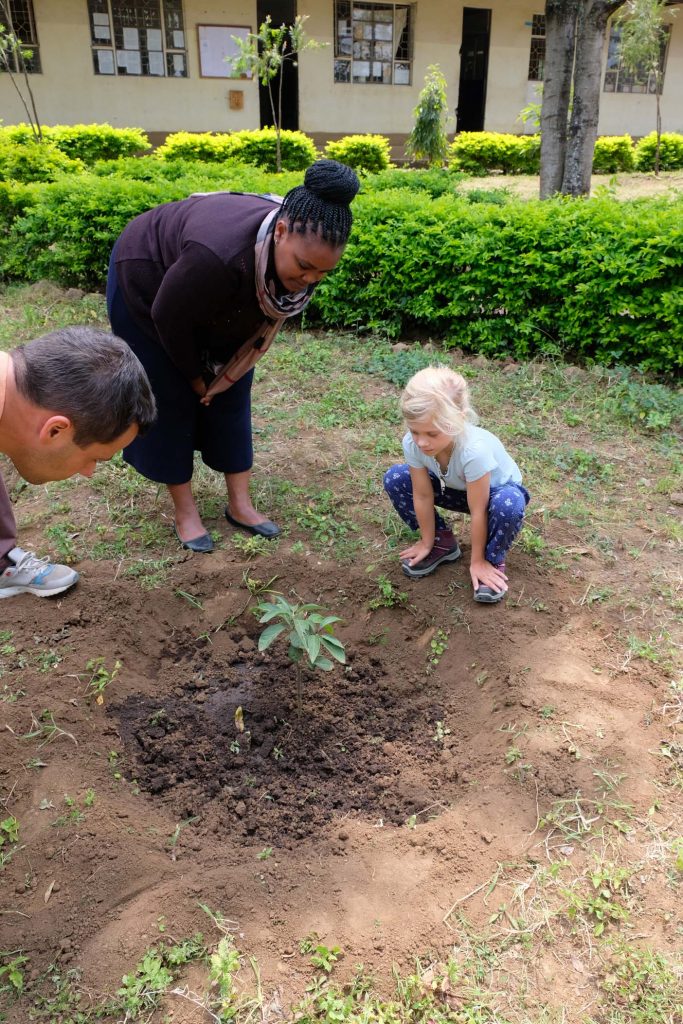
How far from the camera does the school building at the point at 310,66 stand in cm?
1442

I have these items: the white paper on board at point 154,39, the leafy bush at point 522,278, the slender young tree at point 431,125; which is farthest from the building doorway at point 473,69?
the leafy bush at point 522,278

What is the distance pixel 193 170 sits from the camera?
32.6 ft

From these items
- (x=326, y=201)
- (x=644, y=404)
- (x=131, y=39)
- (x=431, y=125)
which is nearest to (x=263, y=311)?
(x=326, y=201)

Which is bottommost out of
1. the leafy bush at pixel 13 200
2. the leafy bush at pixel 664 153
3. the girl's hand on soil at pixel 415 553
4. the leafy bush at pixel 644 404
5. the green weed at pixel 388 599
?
the green weed at pixel 388 599

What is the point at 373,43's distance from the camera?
16.5m

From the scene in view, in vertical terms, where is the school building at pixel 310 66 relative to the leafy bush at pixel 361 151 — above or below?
above

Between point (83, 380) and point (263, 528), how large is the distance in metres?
1.66

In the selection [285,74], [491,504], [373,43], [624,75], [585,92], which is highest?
[373,43]

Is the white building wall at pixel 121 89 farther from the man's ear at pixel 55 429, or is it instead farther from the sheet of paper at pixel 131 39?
the man's ear at pixel 55 429

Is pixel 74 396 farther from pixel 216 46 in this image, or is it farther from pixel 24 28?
pixel 216 46

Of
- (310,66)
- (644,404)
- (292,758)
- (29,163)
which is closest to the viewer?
(292,758)

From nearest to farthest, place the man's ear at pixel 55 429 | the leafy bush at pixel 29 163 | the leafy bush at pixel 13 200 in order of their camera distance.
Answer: the man's ear at pixel 55 429
the leafy bush at pixel 13 200
the leafy bush at pixel 29 163

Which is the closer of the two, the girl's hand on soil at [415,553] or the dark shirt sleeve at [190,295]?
the dark shirt sleeve at [190,295]

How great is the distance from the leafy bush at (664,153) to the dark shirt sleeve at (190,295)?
57.5 ft
